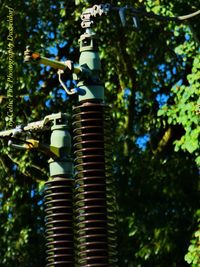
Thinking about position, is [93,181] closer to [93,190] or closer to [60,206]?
[93,190]

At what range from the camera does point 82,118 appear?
778 centimetres

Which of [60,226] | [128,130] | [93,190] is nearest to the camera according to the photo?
[93,190]

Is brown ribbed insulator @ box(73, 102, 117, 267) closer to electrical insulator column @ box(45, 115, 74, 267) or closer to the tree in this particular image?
electrical insulator column @ box(45, 115, 74, 267)

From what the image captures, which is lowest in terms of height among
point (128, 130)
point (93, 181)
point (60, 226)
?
point (60, 226)

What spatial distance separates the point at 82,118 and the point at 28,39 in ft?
51.4

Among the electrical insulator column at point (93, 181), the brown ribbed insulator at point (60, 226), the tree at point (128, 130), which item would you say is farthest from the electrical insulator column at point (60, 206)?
the tree at point (128, 130)

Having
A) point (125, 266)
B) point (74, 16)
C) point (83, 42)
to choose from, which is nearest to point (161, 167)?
point (125, 266)

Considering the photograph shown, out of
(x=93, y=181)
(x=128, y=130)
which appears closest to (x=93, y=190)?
(x=93, y=181)

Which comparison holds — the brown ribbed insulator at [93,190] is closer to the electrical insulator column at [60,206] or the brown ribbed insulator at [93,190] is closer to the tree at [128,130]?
the electrical insulator column at [60,206]

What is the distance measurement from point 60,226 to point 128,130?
49.1 feet

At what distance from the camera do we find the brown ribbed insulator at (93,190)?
7.37 m

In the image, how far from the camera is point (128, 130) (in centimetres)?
2300

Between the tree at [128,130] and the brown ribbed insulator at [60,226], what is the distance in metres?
13.0

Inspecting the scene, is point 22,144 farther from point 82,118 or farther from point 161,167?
point 161,167
